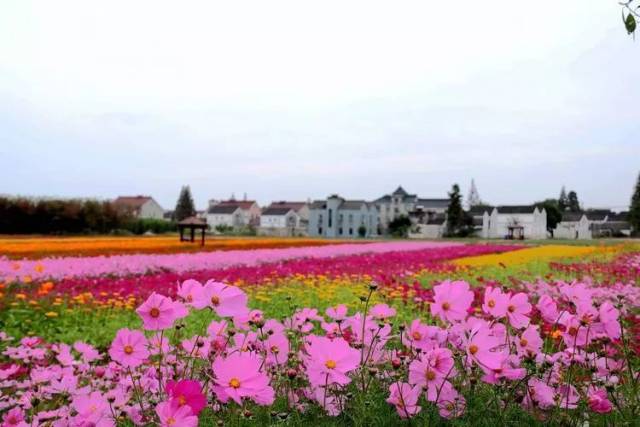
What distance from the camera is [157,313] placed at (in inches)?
50.7

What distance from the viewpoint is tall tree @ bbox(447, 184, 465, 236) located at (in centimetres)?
5728

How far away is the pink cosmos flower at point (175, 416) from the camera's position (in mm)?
1031

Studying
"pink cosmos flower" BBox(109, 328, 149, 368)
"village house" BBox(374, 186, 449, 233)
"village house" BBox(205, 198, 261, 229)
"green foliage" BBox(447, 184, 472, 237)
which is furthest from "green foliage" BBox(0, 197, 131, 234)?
"village house" BBox(205, 198, 261, 229)

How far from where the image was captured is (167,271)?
1016 centimetres

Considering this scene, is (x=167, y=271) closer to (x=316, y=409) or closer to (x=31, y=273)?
(x=31, y=273)

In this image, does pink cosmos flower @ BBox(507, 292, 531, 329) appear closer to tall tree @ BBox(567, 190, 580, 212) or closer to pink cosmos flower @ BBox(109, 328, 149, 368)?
pink cosmos flower @ BBox(109, 328, 149, 368)

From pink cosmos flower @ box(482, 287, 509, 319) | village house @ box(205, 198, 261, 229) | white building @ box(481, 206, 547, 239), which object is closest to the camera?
pink cosmos flower @ box(482, 287, 509, 319)

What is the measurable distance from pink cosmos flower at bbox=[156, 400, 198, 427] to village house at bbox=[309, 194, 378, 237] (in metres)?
65.7

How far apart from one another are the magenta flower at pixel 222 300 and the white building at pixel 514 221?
58327 millimetres

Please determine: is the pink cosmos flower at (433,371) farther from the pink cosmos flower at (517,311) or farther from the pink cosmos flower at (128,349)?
the pink cosmos flower at (128,349)

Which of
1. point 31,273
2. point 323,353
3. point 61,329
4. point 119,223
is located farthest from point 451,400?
point 119,223

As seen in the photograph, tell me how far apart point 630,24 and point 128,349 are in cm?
195

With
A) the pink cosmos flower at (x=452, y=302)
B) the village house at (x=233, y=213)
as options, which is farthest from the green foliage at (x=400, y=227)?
the pink cosmos flower at (x=452, y=302)

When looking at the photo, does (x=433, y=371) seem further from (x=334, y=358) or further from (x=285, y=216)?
(x=285, y=216)
